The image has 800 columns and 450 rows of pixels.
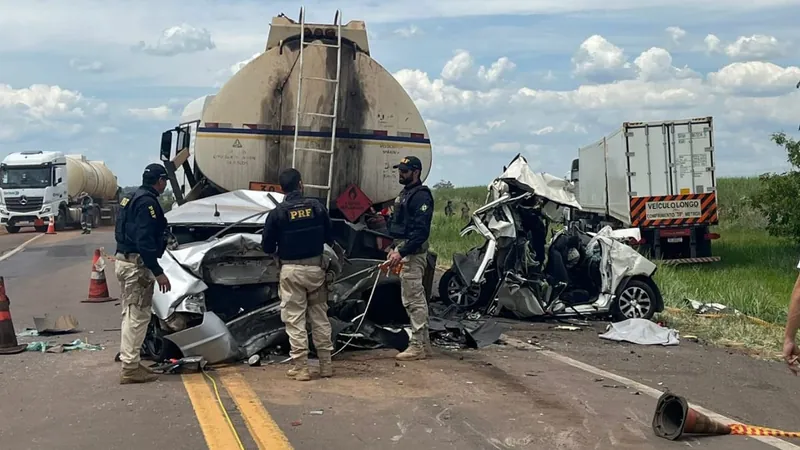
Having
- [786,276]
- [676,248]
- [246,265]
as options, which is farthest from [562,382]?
[676,248]

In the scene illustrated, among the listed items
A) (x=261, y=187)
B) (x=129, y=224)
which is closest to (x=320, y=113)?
(x=261, y=187)

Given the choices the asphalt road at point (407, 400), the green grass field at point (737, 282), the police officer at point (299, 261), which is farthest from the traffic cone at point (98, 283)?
the green grass field at point (737, 282)

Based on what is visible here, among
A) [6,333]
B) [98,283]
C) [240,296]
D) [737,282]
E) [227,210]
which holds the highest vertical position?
[227,210]

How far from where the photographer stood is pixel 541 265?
12.1m

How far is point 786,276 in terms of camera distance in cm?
1769

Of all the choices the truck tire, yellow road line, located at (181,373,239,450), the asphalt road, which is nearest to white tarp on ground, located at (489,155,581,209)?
the truck tire

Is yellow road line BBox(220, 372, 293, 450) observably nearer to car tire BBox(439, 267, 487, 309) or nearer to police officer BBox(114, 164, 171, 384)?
police officer BBox(114, 164, 171, 384)

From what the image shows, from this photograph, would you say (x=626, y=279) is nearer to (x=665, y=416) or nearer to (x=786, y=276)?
(x=665, y=416)

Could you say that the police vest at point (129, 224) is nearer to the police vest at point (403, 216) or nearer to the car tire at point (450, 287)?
the police vest at point (403, 216)

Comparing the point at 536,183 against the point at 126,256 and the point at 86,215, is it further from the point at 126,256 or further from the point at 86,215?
the point at 86,215

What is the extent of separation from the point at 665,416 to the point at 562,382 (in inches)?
65.0

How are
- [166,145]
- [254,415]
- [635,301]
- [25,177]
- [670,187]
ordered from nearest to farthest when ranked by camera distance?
[254,415], [635,301], [166,145], [670,187], [25,177]

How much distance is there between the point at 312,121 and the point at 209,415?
19.0 ft

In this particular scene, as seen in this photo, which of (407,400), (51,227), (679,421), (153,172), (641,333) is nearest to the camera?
(679,421)
